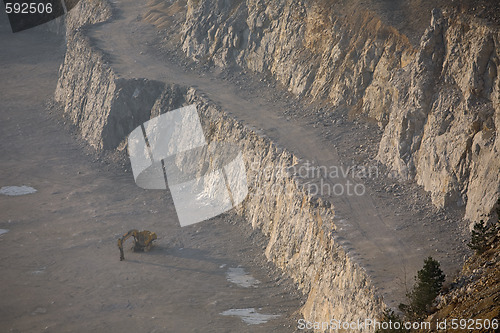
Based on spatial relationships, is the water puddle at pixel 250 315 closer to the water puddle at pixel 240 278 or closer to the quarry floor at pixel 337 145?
the water puddle at pixel 240 278

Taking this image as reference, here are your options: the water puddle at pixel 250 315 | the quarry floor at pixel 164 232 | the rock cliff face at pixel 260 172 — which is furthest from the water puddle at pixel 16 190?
the water puddle at pixel 250 315

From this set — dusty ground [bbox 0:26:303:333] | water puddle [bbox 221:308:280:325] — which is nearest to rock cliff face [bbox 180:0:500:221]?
dusty ground [bbox 0:26:303:333]

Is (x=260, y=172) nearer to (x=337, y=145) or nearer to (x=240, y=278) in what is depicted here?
(x=337, y=145)

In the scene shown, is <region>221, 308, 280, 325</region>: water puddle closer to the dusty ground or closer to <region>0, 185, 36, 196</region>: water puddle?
the dusty ground

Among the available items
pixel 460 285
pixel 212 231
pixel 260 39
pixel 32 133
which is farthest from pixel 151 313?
pixel 32 133

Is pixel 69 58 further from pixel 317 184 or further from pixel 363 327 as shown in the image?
pixel 363 327

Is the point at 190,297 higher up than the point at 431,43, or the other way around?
the point at 431,43

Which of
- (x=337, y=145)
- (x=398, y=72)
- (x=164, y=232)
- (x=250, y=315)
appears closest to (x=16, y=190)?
(x=164, y=232)
